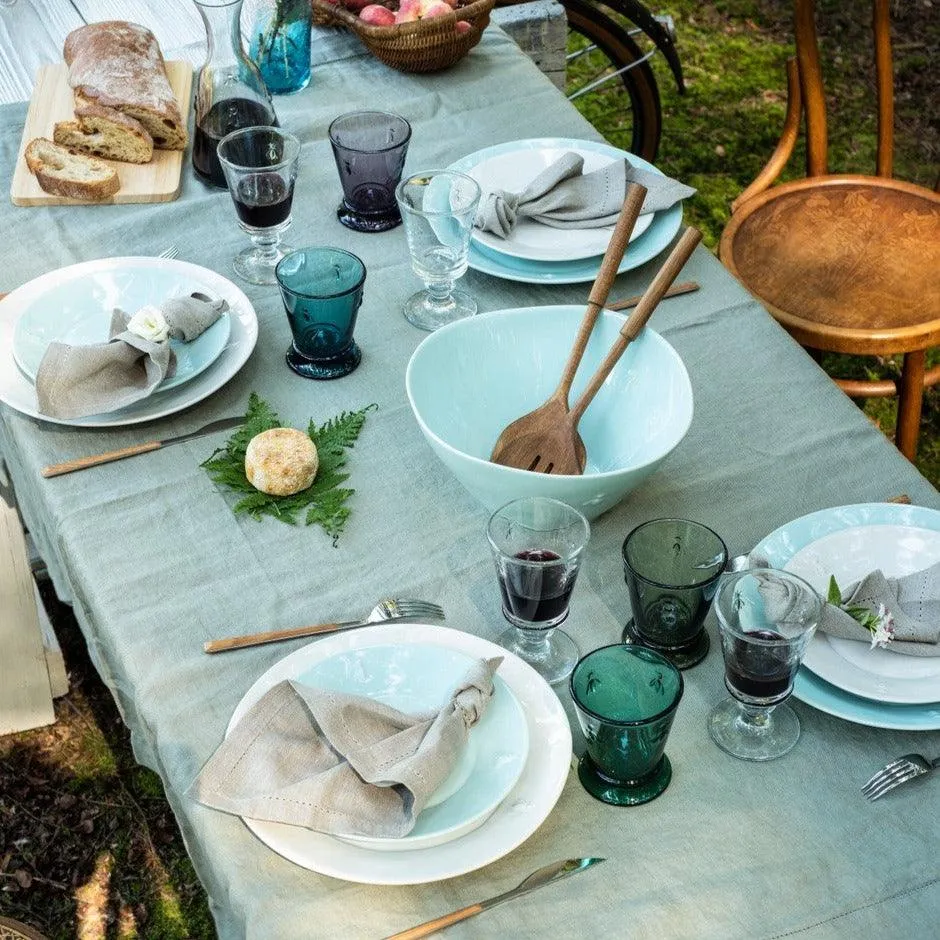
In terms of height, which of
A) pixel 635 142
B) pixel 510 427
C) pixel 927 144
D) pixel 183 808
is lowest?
pixel 927 144

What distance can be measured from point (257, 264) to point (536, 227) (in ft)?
1.19

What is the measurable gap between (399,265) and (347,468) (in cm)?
39

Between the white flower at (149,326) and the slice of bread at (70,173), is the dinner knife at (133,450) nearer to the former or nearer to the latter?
the white flower at (149,326)

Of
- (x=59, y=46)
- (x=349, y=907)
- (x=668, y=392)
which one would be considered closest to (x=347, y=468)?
(x=668, y=392)

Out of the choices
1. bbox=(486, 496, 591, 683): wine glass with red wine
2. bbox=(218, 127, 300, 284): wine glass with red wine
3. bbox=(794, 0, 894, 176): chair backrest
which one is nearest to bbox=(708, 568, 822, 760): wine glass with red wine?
bbox=(486, 496, 591, 683): wine glass with red wine

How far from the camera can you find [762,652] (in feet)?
3.26

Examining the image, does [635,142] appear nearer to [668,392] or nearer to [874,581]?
[668,392]

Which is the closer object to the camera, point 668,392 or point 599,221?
point 668,392

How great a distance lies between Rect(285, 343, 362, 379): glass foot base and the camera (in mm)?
1458

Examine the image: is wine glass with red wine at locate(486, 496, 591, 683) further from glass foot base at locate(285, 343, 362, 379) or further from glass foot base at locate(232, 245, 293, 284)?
glass foot base at locate(232, 245, 293, 284)

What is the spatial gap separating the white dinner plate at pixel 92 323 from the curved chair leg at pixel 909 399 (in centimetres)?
117

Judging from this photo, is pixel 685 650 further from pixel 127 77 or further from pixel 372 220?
pixel 127 77

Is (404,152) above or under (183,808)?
above

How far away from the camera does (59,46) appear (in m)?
2.12
